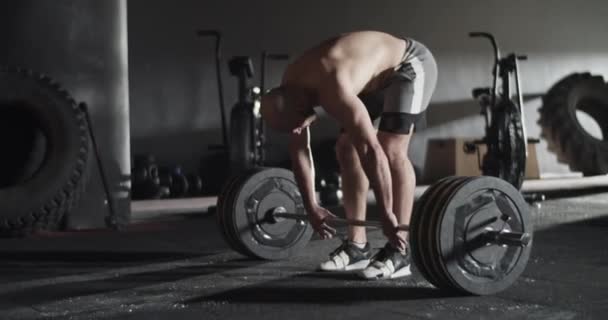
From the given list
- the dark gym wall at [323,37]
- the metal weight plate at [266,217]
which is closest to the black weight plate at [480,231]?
the metal weight plate at [266,217]

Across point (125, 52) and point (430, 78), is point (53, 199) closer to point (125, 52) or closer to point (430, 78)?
point (125, 52)

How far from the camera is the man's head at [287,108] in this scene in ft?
7.92

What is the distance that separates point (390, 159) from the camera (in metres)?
2.64

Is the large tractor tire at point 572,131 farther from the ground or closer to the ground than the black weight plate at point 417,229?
farther from the ground

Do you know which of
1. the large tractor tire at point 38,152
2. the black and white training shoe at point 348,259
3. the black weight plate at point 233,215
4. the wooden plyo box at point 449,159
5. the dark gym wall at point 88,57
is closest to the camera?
the black and white training shoe at point 348,259

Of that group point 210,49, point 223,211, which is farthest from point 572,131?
point 223,211

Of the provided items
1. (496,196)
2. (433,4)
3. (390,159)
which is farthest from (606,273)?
(433,4)

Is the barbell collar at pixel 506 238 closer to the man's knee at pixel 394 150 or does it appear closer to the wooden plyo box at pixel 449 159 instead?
the man's knee at pixel 394 150

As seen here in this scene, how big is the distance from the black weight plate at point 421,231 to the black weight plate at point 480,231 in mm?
54

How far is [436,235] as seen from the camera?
85.4 inches

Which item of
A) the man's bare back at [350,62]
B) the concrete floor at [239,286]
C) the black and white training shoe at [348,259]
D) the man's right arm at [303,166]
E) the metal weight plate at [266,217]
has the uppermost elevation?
the man's bare back at [350,62]

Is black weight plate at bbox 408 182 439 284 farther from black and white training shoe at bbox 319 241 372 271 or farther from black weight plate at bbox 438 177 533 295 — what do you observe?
black and white training shoe at bbox 319 241 372 271

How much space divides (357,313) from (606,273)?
3.21 feet

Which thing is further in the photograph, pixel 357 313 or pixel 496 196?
Answer: pixel 496 196
